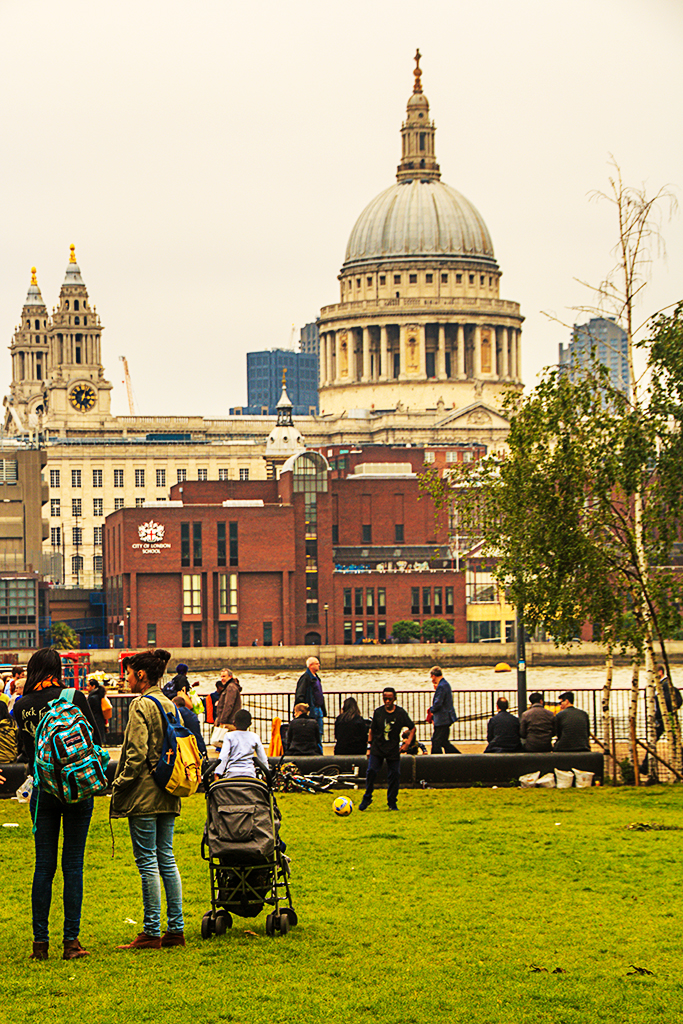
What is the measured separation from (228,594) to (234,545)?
306 centimetres

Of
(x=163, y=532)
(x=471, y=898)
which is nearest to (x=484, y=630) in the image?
(x=163, y=532)

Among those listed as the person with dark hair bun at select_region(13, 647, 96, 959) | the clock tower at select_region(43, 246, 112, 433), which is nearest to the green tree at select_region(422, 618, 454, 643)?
the clock tower at select_region(43, 246, 112, 433)

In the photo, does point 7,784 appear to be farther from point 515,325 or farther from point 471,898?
point 515,325

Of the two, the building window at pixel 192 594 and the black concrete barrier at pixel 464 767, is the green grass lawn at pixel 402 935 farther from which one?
the building window at pixel 192 594

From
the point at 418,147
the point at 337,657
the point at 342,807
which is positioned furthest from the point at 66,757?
the point at 418,147

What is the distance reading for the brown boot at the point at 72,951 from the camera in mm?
10469

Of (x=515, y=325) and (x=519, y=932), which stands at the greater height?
(x=515, y=325)

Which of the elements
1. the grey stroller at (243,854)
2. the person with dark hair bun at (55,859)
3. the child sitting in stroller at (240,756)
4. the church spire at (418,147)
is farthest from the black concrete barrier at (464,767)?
the church spire at (418,147)

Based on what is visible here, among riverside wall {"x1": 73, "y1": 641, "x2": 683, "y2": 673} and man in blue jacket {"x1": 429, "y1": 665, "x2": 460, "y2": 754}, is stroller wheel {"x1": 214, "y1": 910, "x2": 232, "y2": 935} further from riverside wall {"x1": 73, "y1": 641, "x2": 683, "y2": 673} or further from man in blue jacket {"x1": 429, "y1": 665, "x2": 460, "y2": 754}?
riverside wall {"x1": 73, "y1": 641, "x2": 683, "y2": 673}

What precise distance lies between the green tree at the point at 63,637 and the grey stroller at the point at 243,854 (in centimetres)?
8925

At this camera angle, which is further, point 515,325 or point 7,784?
point 515,325

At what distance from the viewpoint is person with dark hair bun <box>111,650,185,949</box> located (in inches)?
421

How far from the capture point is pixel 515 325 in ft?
580

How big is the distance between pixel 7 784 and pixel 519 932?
9.08m
